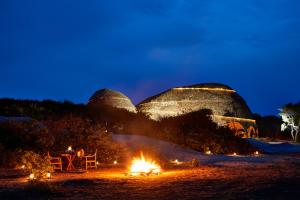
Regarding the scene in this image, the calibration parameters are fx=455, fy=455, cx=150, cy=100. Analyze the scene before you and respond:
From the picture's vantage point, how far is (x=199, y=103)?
3647 cm

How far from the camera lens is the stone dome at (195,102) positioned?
36125 mm

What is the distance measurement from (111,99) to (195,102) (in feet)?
22.2

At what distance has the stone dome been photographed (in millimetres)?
36125

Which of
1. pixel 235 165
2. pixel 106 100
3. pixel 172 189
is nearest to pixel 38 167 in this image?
pixel 172 189

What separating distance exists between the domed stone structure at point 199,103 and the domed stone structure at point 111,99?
131 cm

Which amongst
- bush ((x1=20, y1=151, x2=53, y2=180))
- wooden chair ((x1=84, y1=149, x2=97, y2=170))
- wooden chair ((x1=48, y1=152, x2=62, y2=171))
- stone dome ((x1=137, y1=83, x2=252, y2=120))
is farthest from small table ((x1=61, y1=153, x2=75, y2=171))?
stone dome ((x1=137, y1=83, x2=252, y2=120))

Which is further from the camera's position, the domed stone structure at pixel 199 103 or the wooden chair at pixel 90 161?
the domed stone structure at pixel 199 103

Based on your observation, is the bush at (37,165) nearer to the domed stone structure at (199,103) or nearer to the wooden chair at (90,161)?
the wooden chair at (90,161)

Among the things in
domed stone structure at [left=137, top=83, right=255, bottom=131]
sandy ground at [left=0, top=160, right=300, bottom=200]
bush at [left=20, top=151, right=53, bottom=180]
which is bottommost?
sandy ground at [left=0, top=160, right=300, bottom=200]

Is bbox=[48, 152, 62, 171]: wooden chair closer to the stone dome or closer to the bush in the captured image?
the bush

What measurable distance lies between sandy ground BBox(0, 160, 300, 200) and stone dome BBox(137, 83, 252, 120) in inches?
871

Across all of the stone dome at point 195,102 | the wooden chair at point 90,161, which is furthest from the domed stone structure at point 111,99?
the wooden chair at point 90,161

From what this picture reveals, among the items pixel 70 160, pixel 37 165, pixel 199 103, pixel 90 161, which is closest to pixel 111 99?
pixel 199 103

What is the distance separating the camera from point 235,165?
1523 cm
